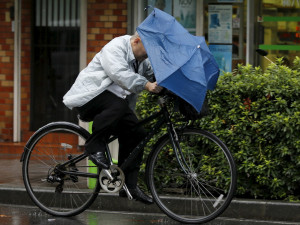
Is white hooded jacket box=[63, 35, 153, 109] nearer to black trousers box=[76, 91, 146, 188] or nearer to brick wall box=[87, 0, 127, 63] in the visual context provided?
black trousers box=[76, 91, 146, 188]

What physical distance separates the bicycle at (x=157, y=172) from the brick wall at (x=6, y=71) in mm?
4346

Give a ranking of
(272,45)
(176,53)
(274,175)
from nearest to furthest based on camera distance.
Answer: (176,53) < (274,175) < (272,45)

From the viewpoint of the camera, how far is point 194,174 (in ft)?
19.1

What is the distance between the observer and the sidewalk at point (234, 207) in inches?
244

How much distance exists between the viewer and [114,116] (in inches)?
227

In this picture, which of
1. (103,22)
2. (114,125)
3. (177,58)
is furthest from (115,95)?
(103,22)

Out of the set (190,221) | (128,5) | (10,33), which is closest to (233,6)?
(128,5)

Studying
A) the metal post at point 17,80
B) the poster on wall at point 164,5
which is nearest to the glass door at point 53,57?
the metal post at point 17,80

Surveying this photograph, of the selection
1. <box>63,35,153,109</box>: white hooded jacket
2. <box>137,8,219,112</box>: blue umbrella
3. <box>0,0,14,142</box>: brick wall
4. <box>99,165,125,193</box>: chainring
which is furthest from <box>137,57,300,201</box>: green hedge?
<box>0,0,14,142</box>: brick wall

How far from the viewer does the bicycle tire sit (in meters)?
6.25

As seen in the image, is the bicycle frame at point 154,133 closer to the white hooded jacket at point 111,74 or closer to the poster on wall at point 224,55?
the white hooded jacket at point 111,74

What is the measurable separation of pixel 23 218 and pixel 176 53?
207 centimetres

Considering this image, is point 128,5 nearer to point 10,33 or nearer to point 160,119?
point 10,33

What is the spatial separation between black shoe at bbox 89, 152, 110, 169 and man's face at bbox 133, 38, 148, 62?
887 millimetres
